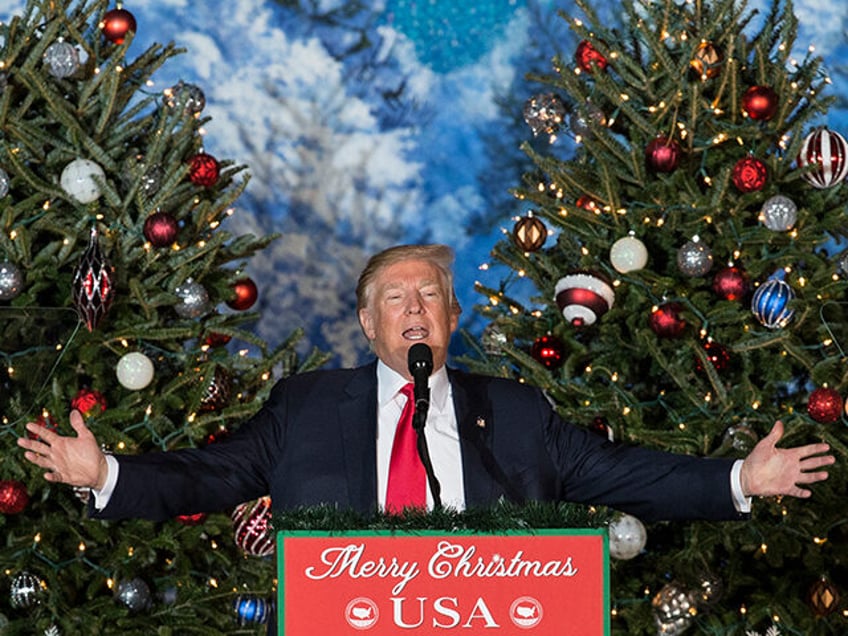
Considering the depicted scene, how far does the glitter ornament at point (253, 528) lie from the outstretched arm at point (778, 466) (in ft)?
6.53

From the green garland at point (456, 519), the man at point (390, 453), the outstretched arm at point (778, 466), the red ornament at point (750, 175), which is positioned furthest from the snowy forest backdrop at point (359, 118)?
the green garland at point (456, 519)

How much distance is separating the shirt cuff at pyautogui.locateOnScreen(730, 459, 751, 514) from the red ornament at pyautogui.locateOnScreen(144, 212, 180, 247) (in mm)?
2183

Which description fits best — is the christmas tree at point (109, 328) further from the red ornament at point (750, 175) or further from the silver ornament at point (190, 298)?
the red ornament at point (750, 175)

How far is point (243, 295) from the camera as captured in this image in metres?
4.79

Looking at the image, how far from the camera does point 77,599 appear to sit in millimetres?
4395

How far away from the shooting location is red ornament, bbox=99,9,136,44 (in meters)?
4.65

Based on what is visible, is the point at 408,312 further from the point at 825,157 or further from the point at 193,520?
the point at 825,157

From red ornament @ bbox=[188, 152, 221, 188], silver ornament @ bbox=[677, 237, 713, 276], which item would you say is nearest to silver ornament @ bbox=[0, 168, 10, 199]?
red ornament @ bbox=[188, 152, 221, 188]

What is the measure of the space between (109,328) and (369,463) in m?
1.82

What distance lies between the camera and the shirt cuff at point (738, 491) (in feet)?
9.34

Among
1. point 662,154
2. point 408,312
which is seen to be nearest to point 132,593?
point 408,312

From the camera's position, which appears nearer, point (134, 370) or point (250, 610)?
point (134, 370)

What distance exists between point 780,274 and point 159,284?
2.09 metres

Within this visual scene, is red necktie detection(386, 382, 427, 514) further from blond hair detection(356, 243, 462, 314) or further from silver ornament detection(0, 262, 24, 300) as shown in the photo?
silver ornament detection(0, 262, 24, 300)
